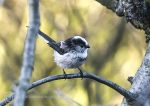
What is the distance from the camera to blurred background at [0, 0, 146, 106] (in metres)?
5.09

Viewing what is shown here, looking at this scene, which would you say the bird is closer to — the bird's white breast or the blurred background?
the bird's white breast

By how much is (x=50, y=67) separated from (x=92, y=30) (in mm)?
651

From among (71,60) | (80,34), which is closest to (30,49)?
(71,60)

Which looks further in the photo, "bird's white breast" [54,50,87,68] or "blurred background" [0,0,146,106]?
"blurred background" [0,0,146,106]

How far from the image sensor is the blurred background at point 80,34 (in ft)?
16.7

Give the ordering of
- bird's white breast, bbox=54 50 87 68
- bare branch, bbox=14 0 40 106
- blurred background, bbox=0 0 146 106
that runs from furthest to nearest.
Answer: blurred background, bbox=0 0 146 106, bird's white breast, bbox=54 50 87 68, bare branch, bbox=14 0 40 106

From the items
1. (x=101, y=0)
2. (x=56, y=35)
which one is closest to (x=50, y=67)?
(x=56, y=35)

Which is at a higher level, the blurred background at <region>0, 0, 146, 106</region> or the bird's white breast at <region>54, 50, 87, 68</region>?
the blurred background at <region>0, 0, 146, 106</region>

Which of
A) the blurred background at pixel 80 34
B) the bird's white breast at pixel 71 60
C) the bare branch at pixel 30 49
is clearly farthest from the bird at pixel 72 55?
the blurred background at pixel 80 34

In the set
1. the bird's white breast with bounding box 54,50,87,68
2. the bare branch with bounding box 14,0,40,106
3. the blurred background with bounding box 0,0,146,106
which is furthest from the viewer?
the blurred background with bounding box 0,0,146,106

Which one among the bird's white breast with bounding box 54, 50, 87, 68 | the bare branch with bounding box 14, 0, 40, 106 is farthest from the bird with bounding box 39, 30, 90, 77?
the bare branch with bounding box 14, 0, 40, 106

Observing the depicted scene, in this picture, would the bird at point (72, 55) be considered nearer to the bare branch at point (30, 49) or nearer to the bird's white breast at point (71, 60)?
the bird's white breast at point (71, 60)

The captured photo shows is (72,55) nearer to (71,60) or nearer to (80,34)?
(71,60)

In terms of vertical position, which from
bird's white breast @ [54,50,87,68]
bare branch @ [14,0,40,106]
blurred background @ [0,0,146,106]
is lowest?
bare branch @ [14,0,40,106]
